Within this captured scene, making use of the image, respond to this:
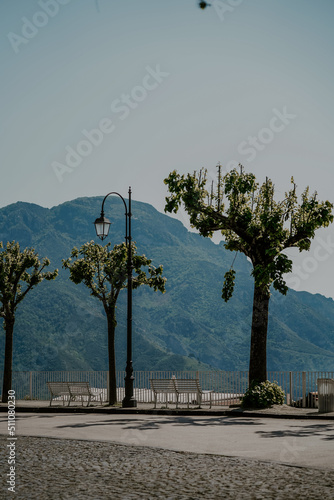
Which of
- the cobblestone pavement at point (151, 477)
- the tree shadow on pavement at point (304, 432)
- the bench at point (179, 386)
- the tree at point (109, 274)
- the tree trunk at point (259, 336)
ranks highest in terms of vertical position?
the tree at point (109, 274)

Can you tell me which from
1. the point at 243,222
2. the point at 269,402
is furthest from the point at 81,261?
the point at 269,402

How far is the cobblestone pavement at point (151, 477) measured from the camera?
7727mm

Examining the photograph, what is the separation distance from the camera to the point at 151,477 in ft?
29.5

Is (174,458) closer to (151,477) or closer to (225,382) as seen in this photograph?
(151,477)

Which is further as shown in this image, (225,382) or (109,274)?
(109,274)

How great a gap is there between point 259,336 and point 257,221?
3.89 meters

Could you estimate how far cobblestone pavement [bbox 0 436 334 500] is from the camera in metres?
7.73

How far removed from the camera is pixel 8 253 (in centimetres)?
3100

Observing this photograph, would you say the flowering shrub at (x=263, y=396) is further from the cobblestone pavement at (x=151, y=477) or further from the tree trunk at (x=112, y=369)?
the cobblestone pavement at (x=151, y=477)

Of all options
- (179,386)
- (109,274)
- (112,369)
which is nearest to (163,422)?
(179,386)

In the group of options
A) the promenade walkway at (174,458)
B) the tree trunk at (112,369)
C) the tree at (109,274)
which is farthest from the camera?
the tree at (109,274)

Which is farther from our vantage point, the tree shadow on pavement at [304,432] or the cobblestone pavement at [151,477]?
the tree shadow on pavement at [304,432]

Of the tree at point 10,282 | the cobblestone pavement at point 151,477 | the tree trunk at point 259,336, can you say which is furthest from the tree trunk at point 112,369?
the cobblestone pavement at point 151,477

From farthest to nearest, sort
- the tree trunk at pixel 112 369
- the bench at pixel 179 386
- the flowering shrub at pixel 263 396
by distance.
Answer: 1. the tree trunk at pixel 112 369
2. the bench at pixel 179 386
3. the flowering shrub at pixel 263 396
